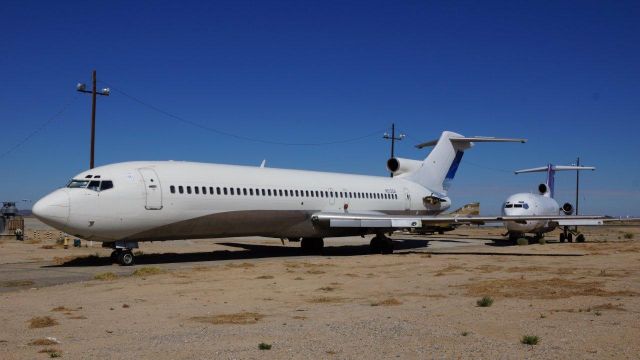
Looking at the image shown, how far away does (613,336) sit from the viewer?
8172 millimetres

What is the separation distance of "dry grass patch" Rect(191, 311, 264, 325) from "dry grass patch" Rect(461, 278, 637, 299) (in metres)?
5.14

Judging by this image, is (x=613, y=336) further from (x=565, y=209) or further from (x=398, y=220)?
(x=565, y=209)

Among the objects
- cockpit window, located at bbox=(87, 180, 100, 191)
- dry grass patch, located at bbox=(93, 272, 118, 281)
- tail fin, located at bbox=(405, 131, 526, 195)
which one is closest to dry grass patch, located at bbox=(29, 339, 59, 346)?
dry grass patch, located at bbox=(93, 272, 118, 281)

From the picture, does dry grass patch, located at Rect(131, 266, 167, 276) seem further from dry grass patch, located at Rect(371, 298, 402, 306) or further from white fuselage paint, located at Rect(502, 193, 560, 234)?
white fuselage paint, located at Rect(502, 193, 560, 234)

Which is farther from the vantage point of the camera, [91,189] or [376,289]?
[91,189]

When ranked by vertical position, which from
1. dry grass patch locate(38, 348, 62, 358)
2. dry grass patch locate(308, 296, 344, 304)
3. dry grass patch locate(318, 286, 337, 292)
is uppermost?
dry grass patch locate(38, 348, 62, 358)

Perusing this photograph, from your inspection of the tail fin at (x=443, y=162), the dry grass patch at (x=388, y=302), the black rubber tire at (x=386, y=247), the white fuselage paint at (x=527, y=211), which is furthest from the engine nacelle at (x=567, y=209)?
the dry grass patch at (x=388, y=302)

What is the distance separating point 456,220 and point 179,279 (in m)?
14.2

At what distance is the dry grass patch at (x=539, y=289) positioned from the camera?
1249 cm

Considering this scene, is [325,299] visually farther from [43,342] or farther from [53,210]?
[53,210]

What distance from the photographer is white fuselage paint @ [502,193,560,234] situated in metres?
35.2

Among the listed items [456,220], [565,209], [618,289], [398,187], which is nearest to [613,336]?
[618,289]

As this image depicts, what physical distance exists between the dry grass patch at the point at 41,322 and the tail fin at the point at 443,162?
26.8m

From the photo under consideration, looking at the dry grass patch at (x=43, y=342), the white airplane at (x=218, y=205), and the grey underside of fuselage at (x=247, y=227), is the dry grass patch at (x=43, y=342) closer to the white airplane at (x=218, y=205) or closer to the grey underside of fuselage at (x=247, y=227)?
the white airplane at (x=218, y=205)
